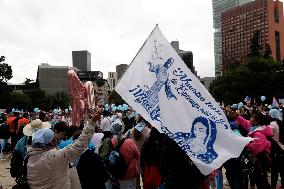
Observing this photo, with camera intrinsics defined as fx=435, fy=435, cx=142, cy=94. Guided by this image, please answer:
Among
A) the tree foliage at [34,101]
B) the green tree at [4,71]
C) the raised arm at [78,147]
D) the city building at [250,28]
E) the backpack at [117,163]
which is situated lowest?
the backpack at [117,163]

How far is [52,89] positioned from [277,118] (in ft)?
523

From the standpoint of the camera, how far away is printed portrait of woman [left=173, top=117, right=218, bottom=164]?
4801mm

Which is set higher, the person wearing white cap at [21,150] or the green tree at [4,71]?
the green tree at [4,71]

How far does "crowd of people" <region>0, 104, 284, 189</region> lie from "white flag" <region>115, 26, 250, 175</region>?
467 mm

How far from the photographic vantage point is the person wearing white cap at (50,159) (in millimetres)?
4406

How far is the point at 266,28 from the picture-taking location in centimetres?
12138

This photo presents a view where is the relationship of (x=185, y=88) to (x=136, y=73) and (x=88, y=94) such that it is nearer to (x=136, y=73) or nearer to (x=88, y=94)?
(x=136, y=73)

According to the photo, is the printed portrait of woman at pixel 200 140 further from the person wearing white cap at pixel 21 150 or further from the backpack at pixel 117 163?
the person wearing white cap at pixel 21 150

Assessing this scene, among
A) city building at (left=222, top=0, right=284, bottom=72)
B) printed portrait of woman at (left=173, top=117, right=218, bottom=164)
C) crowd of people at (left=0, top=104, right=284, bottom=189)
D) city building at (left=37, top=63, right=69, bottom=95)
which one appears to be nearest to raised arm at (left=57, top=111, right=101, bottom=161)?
crowd of people at (left=0, top=104, right=284, bottom=189)

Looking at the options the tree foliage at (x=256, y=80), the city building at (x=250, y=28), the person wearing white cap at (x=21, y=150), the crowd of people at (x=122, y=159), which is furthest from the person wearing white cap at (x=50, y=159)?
the city building at (x=250, y=28)

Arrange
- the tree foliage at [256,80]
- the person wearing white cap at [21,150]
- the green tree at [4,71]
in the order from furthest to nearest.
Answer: the green tree at [4,71] → the tree foliage at [256,80] → the person wearing white cap at [21,150]

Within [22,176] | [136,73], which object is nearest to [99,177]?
[22,176]

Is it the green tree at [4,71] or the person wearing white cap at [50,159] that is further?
the green tree at [4,71]

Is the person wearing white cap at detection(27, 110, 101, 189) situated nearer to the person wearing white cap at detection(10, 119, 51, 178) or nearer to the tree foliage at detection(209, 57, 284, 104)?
the person wearing white cap at detection(10, 119, 51, 178)
